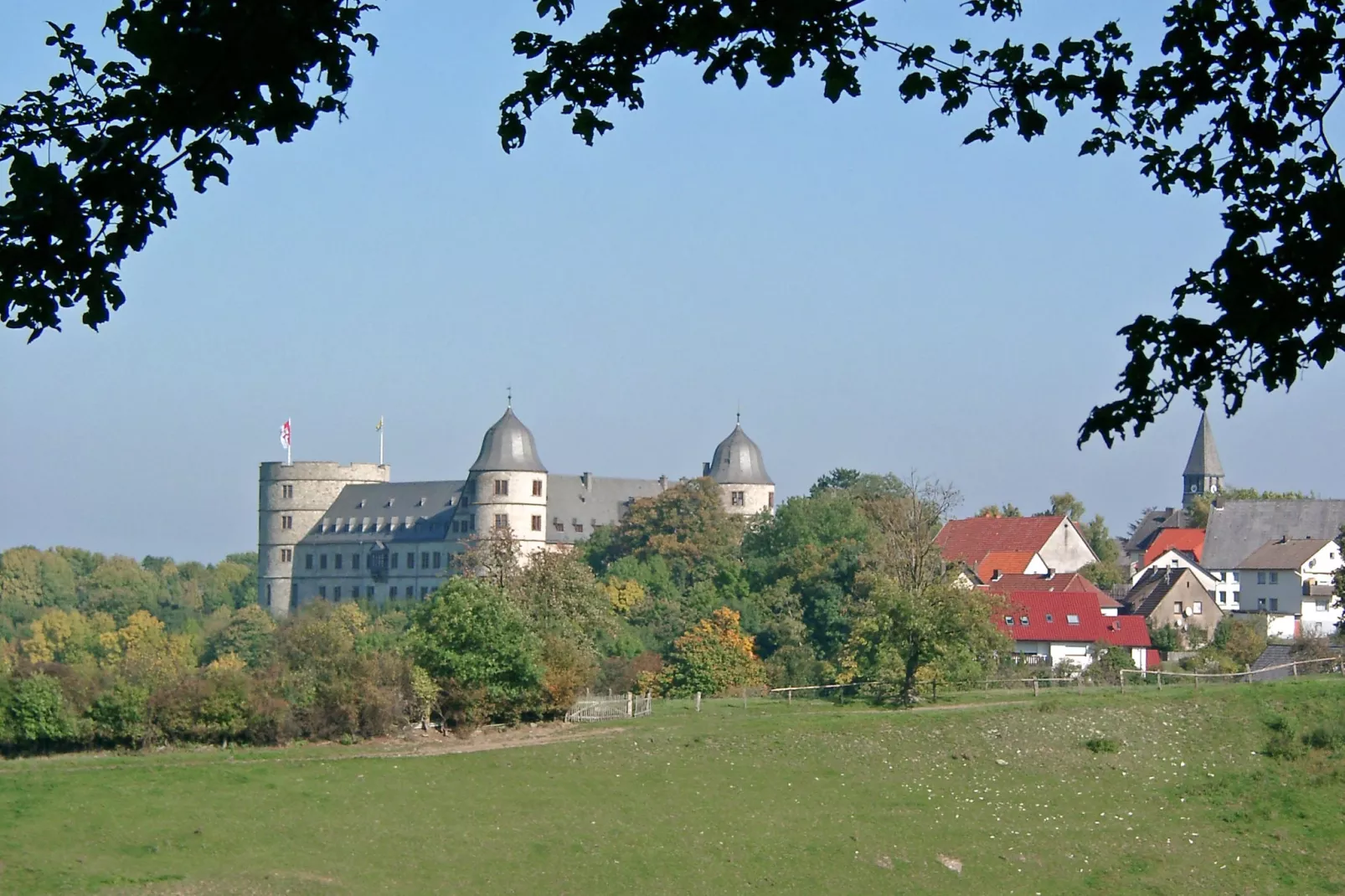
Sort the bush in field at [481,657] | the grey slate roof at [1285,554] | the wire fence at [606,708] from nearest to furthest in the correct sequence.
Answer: the bush in field at [481,657], the wire fence at [606,708], the grey slate roof at [1285,554]

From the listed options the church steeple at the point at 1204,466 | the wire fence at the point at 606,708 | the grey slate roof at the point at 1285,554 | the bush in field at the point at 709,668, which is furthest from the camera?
the church steeple at the point at 1204,466

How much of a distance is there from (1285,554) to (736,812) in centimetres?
6536

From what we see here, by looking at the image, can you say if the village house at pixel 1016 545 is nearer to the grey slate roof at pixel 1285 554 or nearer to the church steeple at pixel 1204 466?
the grey slate roof at pixel 1285 554

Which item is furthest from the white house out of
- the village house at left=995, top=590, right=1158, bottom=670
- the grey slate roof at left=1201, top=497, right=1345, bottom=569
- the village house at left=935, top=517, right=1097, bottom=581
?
the village house at left=995, top=590, right=1158, bottom=670

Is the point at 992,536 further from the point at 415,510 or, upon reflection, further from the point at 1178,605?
the point at 415,510

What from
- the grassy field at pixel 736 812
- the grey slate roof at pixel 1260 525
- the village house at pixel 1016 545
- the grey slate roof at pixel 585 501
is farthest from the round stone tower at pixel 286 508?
the grassy field at pixel 736 812

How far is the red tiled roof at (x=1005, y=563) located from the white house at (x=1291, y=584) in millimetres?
11372

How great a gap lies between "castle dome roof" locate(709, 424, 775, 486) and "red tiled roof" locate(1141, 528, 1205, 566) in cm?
2533

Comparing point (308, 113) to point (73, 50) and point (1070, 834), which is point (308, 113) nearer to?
point (73, 50)

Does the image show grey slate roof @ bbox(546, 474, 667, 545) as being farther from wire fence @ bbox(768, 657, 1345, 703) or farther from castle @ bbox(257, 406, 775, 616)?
wire fence @ bbox(768, 657, 1345, 703)

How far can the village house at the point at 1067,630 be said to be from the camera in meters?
62.4

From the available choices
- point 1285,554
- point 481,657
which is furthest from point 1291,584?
point 481,657

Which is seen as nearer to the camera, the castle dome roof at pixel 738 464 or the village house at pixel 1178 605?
the village house at pixel 1178 605

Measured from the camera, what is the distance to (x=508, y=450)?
115 m
